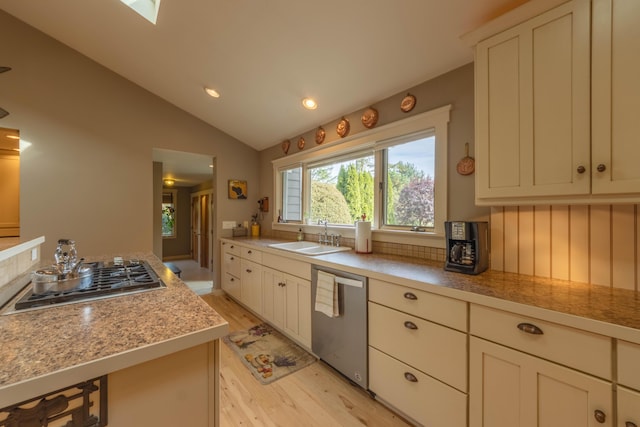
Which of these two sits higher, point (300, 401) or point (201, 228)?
point (201, 228)

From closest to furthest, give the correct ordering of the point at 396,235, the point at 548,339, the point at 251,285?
the point at 548,339 < the point at 396,235 < the point at 251,285

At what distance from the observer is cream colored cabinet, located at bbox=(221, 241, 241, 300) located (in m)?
3.41

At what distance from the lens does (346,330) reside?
1.86m

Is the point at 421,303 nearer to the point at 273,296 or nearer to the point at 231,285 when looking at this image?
the point at 273,296

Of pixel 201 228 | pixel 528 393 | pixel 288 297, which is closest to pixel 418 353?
pixel 528 393

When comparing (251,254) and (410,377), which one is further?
(251,254)

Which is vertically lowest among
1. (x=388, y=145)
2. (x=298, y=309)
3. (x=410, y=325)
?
(x=298, y=309)

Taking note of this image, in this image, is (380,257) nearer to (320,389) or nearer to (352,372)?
(352,372)

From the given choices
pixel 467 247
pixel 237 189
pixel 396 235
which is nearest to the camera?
pixel 467 247

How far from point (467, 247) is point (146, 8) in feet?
10.2

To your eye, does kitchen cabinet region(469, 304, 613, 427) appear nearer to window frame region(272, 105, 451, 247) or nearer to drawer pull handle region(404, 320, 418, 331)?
drawer pull handle region(404, 320, 418, 331)

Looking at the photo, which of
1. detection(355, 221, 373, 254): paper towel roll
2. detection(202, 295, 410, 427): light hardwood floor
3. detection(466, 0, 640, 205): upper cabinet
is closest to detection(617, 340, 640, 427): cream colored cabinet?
detection(466, 0, 640, 205): upper cabinet

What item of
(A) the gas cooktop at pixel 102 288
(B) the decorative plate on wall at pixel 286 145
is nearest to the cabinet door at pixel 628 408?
(A) the gas cooktop at pixel 102 288

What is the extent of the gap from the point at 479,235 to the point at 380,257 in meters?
0.77
